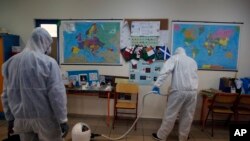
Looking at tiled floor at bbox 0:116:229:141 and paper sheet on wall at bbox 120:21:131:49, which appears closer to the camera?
tiled floor at bbox 0:116:229:141

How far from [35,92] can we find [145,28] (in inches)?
106

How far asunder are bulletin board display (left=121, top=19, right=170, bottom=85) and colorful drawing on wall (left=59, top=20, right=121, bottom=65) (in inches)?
7.8

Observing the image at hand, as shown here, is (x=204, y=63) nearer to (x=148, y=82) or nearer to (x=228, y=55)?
(x=228, y=55)

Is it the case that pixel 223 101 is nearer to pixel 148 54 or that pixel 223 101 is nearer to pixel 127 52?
pixel 148 54

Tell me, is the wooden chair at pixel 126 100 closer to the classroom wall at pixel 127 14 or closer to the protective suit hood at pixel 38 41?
the classroom wall at pixel 127 14

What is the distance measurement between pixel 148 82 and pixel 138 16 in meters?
1.31

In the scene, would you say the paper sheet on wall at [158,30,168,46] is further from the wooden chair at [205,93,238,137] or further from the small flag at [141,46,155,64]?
the wooden chair at [205,93,238,137]

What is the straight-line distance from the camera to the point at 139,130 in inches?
142

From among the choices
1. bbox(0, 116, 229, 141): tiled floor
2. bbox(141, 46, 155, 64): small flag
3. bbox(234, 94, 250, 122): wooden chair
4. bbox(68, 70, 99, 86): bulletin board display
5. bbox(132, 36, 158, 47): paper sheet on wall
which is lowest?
bbox(0, 116, 229, 141): tiled floor

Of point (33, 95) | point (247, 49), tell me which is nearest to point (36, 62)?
point (33, 95)

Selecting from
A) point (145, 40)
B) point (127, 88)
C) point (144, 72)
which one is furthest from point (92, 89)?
point (145, 40)

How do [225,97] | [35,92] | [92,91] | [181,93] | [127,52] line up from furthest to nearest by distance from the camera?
[127,52], [92,91], [225,97], [181,93], [35,92]

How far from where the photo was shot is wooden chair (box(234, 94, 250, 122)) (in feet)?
11.5

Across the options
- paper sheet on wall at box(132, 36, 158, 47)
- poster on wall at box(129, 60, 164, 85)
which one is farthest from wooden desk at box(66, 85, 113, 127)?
paper sheet on wall at box(132, 36, 158, 47)
